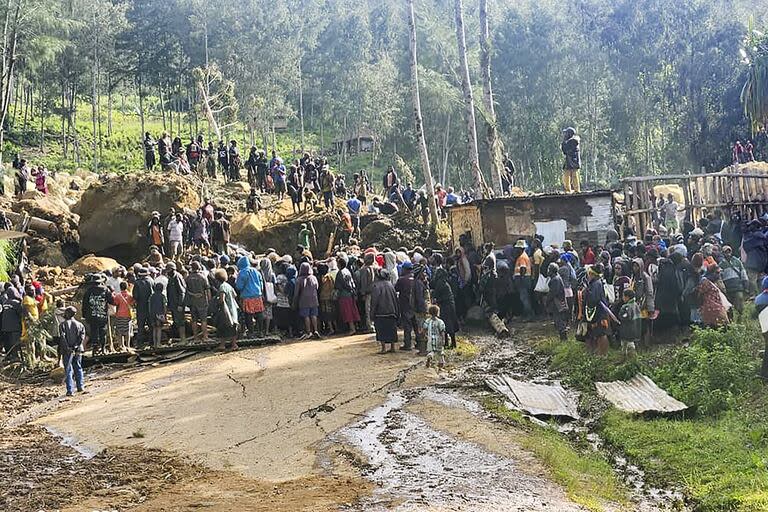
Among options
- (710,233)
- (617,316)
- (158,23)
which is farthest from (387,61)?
(617,316)

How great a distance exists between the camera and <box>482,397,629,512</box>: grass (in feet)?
28.1

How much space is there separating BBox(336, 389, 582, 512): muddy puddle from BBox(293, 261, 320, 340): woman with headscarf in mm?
5718

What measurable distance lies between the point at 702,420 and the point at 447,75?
127ft

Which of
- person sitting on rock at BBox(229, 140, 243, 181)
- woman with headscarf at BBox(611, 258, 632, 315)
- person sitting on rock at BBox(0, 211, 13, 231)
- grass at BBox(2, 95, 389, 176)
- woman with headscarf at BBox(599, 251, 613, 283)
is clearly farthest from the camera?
grass at BBox(2, 95, 389, 176)

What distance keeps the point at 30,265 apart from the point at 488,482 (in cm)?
1912

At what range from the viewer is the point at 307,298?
17.2 m

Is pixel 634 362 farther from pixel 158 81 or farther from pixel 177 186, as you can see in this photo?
pixel 158 81

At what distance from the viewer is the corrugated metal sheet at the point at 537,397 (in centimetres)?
1180

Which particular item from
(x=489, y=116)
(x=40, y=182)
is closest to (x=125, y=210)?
(x=40, y=182)

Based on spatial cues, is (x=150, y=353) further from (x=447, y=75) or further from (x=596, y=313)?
(x=447, y=75)

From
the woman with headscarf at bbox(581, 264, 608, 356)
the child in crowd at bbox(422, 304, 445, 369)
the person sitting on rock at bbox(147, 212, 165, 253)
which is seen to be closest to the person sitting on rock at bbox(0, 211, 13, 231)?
the person sitting on rock at bbox(147, 212, 165, 253)

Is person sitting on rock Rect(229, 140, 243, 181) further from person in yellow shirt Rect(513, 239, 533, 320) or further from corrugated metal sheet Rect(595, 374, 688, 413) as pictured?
corrugated metal sheet Rect(595, 374, 688, 413)

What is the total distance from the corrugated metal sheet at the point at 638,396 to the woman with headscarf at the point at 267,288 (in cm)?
705

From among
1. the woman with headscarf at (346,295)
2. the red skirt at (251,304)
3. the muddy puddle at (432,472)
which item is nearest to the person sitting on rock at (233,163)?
the woman with headscarf at (346,295)
